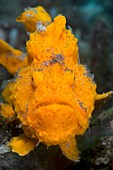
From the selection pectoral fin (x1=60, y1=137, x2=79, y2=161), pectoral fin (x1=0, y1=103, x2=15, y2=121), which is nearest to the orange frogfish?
pectoral fin (x1=60, y1=137, x2=79, y2=161)

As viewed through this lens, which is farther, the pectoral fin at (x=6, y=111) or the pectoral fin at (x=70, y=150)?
the pectoral fin at (x=6, y=111)

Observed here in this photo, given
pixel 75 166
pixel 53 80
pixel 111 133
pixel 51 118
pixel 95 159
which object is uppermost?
pixel 53 80

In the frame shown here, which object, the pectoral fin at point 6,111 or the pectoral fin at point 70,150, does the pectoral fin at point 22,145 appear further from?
the pectoral fin at point 6,111

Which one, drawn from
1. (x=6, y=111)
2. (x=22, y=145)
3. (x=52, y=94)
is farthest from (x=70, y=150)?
(x=6, y=111)

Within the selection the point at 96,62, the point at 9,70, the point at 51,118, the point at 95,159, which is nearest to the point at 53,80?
the point at 51,118

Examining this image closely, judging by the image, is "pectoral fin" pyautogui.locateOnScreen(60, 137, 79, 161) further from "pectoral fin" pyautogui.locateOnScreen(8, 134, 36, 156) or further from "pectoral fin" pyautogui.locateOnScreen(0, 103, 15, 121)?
"pectoral fin" pyautogui.locateOnScreen(0, 103, 15, 121)

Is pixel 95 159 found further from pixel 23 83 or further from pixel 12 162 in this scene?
pixel 23 83

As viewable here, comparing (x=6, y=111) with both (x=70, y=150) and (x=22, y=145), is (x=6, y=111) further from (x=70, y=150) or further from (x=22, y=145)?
(x=70, y=150)

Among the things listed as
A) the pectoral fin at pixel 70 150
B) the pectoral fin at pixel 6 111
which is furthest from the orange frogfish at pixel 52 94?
the pectoral fin at pixel 6 111

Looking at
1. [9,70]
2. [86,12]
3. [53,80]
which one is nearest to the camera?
[53,80]
